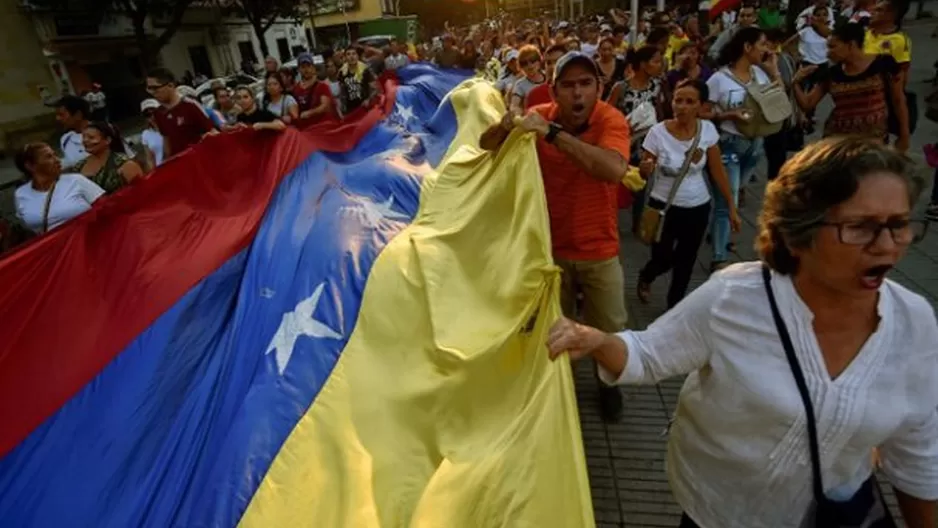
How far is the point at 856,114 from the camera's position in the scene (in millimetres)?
3701

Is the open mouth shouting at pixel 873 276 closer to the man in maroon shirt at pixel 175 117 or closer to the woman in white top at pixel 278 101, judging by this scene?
the man in maroon shirt at pixel 175 117

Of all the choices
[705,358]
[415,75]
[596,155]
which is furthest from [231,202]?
[415,75]

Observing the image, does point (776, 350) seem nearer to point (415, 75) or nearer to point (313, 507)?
point (313, 507)

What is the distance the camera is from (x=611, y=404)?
302 centimetres

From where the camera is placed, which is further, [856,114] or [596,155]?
[856,114]

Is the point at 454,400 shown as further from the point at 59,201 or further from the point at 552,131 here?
the point at 59,201

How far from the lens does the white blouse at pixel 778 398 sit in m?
1.21

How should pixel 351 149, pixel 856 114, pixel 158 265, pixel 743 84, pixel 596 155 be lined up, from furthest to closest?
pixel 351 149
pixel 743 84
pixel 856 114
pixel 158 265
pixel 596 155

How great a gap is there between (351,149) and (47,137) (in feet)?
61.2

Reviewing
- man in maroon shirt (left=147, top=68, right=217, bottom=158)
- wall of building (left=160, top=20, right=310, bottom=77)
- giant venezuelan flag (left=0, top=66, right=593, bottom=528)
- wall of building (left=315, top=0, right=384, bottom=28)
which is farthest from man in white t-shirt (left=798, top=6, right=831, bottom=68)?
wall of building (left=315, top=0, right=384, bottom=28)

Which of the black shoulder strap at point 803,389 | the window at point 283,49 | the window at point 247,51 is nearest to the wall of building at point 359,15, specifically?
the window at point 283,49

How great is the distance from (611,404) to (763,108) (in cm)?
278

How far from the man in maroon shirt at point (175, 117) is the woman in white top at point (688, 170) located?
14.4 ft

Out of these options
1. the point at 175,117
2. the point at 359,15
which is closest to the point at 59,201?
the point at 175,117
